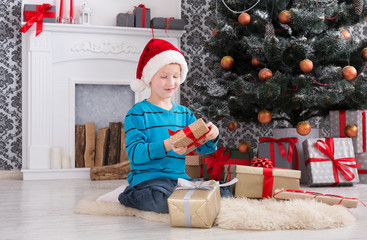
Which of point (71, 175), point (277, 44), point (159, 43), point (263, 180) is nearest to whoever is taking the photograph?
point (159, 43)

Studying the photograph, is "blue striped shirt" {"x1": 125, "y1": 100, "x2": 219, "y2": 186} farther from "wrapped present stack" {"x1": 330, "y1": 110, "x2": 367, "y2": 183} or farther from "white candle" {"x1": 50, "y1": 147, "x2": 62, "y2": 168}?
"white candle" {"x1": 50, "y1": 147, "x2": 62, "y2": 168}

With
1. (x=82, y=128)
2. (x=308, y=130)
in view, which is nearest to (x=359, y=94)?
(x=308, y=130)

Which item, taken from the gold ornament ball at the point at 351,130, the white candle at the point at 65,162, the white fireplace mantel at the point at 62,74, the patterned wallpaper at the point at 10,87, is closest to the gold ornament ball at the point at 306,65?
the gold ornament ball at the point at 351,130

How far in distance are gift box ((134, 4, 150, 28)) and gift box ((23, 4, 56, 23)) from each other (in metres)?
0.70

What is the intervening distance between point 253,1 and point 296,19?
394 millimetres

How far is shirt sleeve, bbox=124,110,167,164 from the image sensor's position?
1.63 metres

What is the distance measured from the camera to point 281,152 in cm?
272

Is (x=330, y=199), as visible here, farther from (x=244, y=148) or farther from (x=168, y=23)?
(x=168, y=23)

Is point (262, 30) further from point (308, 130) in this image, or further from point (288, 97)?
point (308, 130)

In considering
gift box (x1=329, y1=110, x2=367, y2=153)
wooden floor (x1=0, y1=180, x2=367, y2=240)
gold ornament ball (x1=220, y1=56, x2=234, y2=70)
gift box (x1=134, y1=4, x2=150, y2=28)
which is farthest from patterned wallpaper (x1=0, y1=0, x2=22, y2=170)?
gift box (x1=329, y1=110, x2=367, y2=153)

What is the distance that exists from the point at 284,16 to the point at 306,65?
15.1 inches

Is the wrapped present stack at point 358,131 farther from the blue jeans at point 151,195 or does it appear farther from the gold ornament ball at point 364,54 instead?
the blue jeans at point 151,195

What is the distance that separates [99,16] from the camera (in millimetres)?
3703

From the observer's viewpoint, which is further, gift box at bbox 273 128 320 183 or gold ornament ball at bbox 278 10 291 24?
gift box at bbox 273 128 320 183
